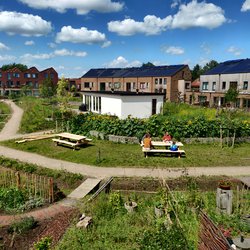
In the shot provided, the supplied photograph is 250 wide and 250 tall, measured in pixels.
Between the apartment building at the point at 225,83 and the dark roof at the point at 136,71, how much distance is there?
6.73 metres

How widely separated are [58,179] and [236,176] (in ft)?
27.7

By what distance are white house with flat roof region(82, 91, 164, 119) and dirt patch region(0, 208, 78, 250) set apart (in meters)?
19.9

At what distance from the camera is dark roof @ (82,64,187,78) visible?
59.3 meters

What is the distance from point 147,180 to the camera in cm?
1296

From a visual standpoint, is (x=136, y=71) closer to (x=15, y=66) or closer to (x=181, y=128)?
(x=181, y=128)

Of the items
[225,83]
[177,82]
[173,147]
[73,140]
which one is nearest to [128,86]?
[177,82]

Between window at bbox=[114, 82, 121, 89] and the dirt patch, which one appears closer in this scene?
the dirt patch

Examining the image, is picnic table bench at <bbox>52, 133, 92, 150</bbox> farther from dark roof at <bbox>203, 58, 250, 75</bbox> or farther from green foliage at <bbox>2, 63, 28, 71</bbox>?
green foliage at <bbox>2, 63, 28, 71</bbox>

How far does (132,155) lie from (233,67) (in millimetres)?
39597

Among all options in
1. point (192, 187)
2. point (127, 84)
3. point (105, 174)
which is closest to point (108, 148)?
point (105, 174)

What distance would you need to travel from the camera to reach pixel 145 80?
62719mm

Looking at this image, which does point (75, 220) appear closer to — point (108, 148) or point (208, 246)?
point (208, 246)

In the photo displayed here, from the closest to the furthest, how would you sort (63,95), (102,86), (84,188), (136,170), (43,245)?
(43,245)
(84,188)
(136,170)
(63,95)
(102,86)

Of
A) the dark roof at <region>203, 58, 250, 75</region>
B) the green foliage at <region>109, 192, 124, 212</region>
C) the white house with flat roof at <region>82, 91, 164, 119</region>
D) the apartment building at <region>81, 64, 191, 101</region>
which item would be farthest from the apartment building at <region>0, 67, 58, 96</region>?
the green foliage at <region>109, 192, 124, 212</region>
